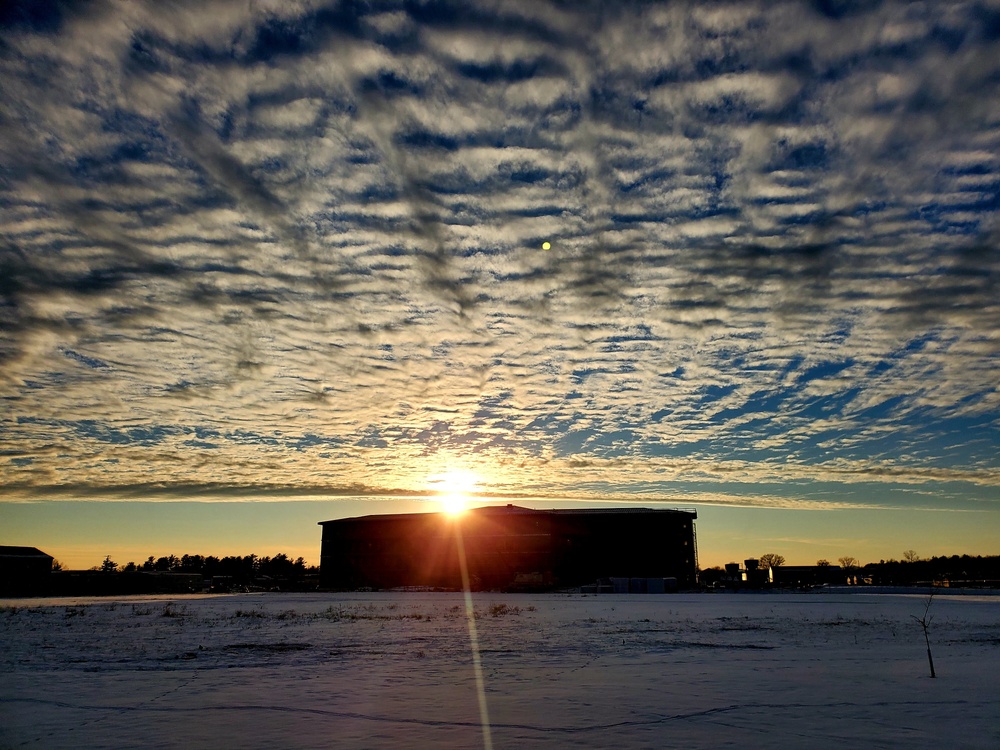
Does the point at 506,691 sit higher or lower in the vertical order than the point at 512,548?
lower

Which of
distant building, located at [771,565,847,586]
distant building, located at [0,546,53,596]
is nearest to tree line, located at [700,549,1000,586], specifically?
distant building, located at [771,565,847,586]

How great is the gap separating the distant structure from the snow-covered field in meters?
68.7

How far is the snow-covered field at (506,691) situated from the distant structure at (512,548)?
226 ft

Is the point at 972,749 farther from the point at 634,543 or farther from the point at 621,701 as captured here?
the point at 634,543

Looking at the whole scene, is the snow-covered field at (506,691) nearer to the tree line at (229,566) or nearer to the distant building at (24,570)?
the distant building at (24,570)

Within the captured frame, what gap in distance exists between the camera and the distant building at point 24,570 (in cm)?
8575

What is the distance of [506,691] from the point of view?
1039 centimetres

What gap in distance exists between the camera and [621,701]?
9539 millimetres

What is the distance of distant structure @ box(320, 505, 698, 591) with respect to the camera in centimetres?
8738

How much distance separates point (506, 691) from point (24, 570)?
110737 millimetres

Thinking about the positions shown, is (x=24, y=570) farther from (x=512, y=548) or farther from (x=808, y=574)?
(x=808, y=574)

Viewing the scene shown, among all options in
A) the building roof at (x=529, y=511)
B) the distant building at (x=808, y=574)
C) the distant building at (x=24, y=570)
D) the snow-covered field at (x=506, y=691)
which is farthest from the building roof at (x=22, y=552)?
the distant building at (x=808, y=574)

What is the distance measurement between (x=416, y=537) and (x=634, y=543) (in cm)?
2818

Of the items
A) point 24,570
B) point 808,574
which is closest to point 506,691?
point 24,570
